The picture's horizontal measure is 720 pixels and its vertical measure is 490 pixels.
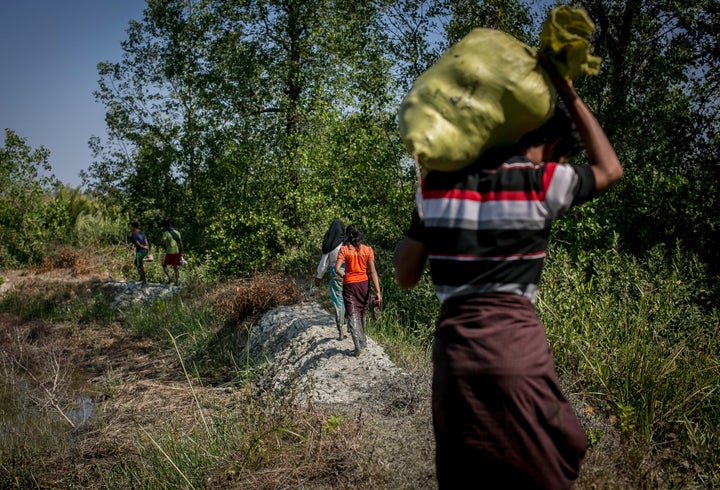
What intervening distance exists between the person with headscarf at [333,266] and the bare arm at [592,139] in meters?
6.29

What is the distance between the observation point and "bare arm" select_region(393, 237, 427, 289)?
6.26 feet

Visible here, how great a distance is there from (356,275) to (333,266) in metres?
0.92

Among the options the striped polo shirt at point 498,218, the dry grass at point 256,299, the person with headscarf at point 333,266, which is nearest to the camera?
the striped polo shirt at point 498,218

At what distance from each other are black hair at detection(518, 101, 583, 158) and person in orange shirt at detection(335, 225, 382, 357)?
544cm

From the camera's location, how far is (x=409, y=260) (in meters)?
1.94

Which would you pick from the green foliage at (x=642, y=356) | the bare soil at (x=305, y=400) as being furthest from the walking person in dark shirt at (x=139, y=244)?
the green foliage at (x=642, y=356)

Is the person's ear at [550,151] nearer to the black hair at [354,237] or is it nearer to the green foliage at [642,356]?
the green foliage at [642,356]

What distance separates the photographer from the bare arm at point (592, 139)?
1737 millimetres

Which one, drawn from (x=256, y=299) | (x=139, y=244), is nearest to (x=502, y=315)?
(x=256, y=299)

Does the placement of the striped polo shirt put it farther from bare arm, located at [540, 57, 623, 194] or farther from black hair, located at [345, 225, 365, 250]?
black hair, located at [345, 225, 365, 250]

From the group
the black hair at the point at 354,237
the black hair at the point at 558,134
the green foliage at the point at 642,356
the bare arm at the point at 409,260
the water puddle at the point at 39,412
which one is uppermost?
the black hair at the point at 558,134

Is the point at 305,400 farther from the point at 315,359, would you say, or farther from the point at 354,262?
the point at 354,262

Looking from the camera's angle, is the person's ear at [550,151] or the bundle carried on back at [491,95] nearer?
the bundle carried on back at [491,95]

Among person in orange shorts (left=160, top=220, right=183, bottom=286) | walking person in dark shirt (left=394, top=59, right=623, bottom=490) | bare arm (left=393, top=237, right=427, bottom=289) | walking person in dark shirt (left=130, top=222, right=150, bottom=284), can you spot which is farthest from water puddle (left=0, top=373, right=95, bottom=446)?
walking person in dark shirt (left=130, top=222, right=150, bottom=284)
